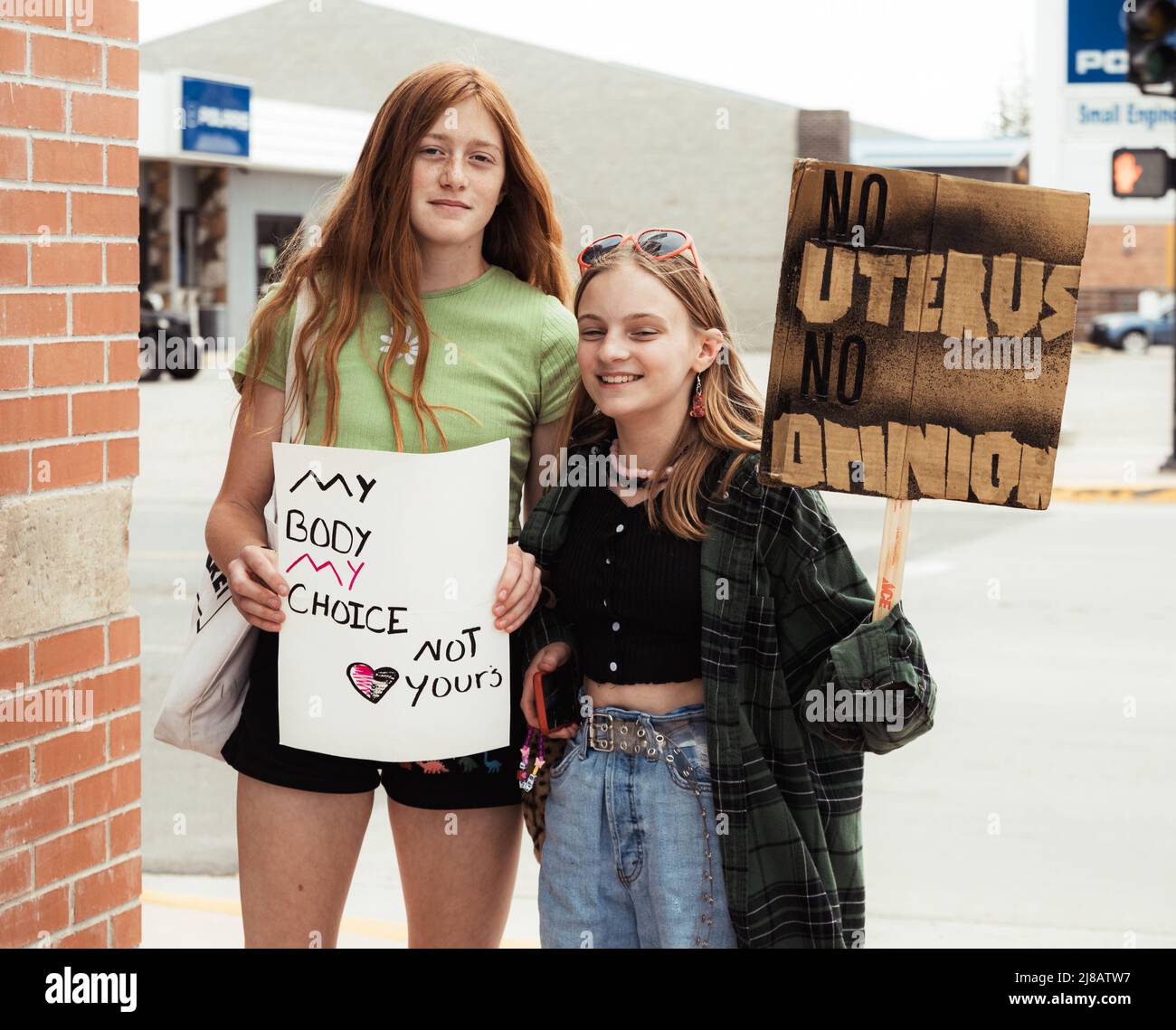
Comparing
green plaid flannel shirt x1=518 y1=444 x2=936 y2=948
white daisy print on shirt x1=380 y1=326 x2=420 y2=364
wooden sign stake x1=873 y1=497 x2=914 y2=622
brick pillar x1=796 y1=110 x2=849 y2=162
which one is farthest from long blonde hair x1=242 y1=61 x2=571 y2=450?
brick pillar x1=796 y1=110 x2=849 y2=162

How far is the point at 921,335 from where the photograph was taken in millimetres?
2324

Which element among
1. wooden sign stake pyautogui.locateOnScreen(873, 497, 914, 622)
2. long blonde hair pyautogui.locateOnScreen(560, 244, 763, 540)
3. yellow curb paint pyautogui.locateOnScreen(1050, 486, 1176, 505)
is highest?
long blonde hair pyautogui.locateOnScreen(560, 244, 763, 540)

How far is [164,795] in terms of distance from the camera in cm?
588

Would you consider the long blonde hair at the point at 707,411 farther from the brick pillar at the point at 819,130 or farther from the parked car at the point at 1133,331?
the brick pillar at the point at 819,130

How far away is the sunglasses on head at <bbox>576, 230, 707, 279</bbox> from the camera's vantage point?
2531mm

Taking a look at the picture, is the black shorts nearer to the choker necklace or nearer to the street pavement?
the choker necklace

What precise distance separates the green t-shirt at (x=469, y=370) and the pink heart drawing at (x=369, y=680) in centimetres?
34

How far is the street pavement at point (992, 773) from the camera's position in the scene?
184 inches

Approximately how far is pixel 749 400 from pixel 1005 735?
4512 millimetres

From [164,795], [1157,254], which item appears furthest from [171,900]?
[1157,254]

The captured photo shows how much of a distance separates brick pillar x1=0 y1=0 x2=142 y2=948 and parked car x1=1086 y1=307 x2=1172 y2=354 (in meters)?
35.2

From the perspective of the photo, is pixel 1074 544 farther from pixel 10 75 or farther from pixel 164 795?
pixel 10 75

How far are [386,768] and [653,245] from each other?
1038 mm

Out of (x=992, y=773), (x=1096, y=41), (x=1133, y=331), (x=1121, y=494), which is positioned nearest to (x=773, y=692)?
(x=992, y=773)
